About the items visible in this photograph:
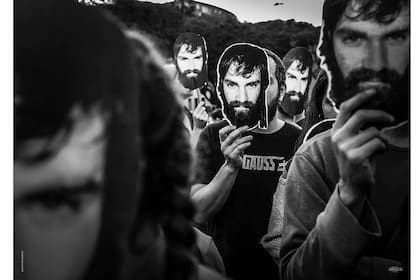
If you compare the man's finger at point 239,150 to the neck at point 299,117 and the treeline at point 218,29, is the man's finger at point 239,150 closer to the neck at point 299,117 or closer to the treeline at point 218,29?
the neck at point 299,117

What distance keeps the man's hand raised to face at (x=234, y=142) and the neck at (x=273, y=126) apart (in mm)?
56

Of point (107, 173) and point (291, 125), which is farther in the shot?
point (291, 125)

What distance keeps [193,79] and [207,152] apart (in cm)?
36

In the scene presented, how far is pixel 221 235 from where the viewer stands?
8.06 feet

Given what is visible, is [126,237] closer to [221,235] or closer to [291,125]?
[221,235]

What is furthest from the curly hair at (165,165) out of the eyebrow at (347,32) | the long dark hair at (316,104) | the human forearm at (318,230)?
the eyebrow at (347,32)

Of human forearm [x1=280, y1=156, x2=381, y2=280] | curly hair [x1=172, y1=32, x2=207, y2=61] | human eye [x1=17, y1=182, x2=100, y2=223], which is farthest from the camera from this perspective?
curly hair [x1=172, y1=32, x2=207, y2=61]

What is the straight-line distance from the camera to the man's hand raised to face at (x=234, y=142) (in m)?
2.46

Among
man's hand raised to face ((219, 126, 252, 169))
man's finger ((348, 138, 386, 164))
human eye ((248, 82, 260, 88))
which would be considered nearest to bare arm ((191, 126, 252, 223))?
man's hand raised to face ((219, 126, 252, 169))

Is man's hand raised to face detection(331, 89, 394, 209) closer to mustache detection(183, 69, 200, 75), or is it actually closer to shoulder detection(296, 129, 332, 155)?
shoulder detection(296, 129, 332, 155)

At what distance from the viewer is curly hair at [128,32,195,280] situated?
2287 millimetres

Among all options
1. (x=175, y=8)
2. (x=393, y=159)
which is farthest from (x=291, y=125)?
(x=175, y=8)

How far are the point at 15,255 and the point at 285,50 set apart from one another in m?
1.61

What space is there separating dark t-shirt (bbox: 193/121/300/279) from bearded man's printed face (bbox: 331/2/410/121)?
0.38 m
